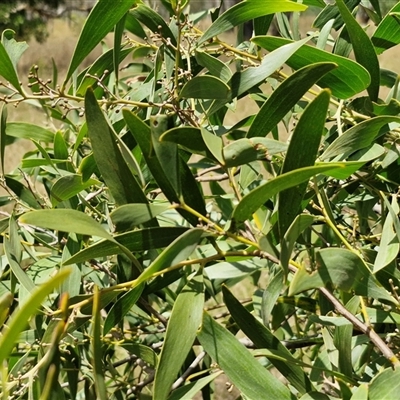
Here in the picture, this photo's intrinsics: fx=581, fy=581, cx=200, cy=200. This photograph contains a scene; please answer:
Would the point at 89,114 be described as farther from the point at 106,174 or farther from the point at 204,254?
the point at 204,254

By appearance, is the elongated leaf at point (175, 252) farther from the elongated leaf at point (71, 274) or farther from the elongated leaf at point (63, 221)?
the elongated leaf at point (71, 274)

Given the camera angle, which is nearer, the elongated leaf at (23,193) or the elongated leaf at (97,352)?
the elongated leaf at (97,352)

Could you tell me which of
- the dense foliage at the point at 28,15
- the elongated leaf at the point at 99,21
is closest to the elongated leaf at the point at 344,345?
the elongated leaf at the point at 99,21

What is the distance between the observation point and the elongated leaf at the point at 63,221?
14.7 inches

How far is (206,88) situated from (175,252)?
0.58ft

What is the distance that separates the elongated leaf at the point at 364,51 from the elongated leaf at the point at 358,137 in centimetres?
8

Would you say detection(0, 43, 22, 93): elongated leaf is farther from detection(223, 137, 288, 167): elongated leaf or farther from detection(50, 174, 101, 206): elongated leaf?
detection(223, 137, 288, 167): elongated leaf

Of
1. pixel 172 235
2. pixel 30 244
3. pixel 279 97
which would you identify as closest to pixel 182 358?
pixel 172 235

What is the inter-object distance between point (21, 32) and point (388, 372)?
1107cm

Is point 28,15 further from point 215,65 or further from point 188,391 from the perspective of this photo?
point 188,391

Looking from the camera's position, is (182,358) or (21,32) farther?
(21,32)

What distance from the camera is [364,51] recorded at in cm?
55

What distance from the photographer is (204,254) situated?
0.74 meters

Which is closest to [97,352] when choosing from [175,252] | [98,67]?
[175,252]
